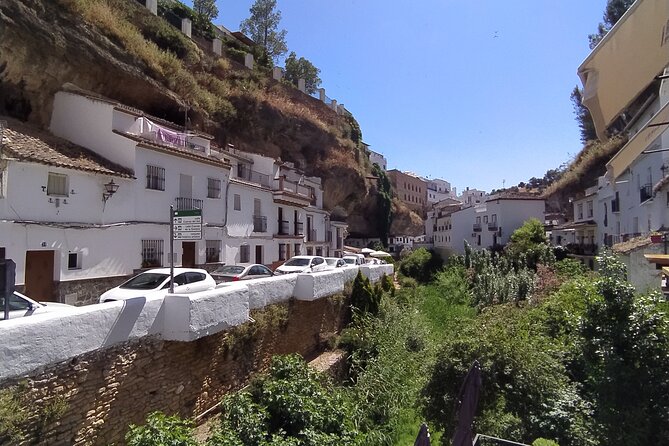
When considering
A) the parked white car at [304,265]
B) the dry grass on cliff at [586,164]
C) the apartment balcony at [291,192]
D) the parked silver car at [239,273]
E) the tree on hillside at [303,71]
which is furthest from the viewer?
the tree on hillside at [303,71]

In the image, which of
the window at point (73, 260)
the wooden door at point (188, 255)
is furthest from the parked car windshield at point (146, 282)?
the wooden door at point (188, 255)

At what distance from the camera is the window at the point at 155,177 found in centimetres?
1647

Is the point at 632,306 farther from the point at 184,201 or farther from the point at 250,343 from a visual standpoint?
the point at 184,201

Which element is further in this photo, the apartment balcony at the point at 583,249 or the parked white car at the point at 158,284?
the apartment balcony at the point at 583,249

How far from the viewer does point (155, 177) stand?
55.0 ft

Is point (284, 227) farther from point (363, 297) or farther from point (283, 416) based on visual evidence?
point (283, 416)

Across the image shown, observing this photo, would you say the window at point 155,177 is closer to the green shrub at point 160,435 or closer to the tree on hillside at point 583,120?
the green shrub at point 160,435

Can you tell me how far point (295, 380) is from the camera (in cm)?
723

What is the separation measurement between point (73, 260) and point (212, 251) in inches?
265

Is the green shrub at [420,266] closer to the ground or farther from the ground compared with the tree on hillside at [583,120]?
closer to the ground

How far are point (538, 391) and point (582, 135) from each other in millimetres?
48376

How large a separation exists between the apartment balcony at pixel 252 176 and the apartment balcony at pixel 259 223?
214 cm

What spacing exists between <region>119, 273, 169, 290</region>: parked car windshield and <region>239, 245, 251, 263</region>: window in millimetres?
11494

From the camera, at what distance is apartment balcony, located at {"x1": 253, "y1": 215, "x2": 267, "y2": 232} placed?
910 inches
